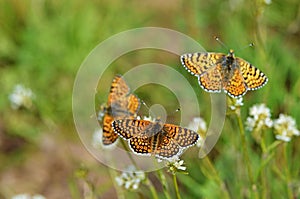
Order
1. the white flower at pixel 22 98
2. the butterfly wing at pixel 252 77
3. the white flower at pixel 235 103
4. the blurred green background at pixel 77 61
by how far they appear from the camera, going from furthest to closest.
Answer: the blurred green background at pixel 77 61
the white flower at pixel 22 98
the white flower at pixel 235 103
the butterfly wing at pixel 252 77

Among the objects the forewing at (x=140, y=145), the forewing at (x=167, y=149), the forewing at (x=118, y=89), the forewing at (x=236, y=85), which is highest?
the forewing at (x=118, y=89)

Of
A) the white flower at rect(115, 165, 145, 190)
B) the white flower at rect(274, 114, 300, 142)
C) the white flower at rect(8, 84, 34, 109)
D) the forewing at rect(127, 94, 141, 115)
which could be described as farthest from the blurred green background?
the forewing at rect(127, 94, 141, 115)

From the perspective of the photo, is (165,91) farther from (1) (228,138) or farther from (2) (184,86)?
(1) (228,138)

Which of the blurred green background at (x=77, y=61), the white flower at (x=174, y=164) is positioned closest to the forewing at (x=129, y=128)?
the white flower at (x=174, y=164)

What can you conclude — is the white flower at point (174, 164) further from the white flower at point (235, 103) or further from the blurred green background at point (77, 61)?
the blurred green background at point (77, 61)

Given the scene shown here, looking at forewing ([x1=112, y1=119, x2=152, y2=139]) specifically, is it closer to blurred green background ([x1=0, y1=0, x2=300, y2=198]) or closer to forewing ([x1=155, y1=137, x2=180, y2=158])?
forewing ([x1=155, y1=137, x2=180, y2=158])
